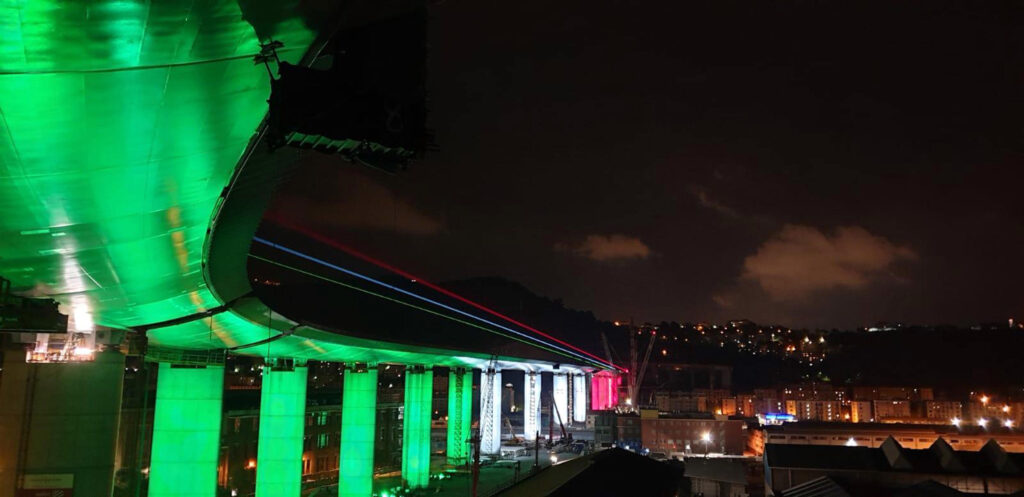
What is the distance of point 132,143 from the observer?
24.1 feet

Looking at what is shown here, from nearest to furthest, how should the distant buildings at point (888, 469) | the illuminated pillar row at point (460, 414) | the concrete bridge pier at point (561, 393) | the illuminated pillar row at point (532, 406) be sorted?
the distant buildings at point (888, 469) → the illuminated pillar row at point (460, 414) → the illuminated pillar row at point (532, 406) → the concrete bridge pier at point (561, 393)

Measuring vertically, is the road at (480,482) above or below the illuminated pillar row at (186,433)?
below

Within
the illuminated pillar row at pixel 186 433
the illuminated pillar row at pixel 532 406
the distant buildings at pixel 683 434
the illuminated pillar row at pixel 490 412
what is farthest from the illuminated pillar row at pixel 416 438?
the illuminated pillar row at pixel 532 406

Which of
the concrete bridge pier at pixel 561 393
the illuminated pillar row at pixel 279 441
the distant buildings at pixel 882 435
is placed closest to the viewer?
the illuminated pillar row at pixel 279 441

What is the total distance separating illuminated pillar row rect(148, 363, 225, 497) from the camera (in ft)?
77.8

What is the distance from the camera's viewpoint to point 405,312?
234 ft

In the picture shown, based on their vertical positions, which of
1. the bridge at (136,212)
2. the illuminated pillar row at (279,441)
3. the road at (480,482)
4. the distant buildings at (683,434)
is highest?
the bridge at (136,212)

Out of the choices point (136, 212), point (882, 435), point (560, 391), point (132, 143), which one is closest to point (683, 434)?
point (882, 435)

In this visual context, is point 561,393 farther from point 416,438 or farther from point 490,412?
point 416,438

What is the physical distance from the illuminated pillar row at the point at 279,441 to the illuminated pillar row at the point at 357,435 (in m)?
5.99

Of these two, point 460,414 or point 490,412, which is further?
point 490,412

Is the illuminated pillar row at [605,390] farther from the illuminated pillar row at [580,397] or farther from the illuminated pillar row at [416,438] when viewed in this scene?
the illuminated pillar row at [416,438]

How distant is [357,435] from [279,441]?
6931 mm

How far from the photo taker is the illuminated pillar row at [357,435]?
37.1 m
